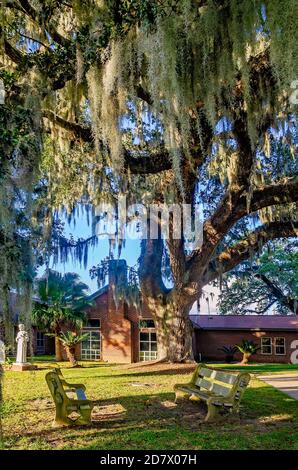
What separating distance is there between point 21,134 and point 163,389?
220 inches

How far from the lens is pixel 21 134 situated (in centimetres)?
476

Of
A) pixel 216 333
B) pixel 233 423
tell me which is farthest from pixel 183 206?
pixel 216 333

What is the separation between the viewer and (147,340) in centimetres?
2008

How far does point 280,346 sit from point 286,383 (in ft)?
35.1

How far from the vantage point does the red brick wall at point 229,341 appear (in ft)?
65.2

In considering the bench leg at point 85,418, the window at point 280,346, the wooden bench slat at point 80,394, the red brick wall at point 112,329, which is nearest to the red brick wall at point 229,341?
the window at point 280,346

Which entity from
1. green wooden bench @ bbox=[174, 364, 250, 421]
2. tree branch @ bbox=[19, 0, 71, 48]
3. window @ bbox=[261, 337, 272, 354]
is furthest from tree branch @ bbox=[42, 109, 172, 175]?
window @ bbox=[261, 337, 272, 354]

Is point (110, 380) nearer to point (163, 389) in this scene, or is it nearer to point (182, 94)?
point (163, 389)

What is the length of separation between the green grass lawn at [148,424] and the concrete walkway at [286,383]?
0.28 m

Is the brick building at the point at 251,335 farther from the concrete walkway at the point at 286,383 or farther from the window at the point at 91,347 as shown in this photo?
the concrete walkway at the point at 286,383

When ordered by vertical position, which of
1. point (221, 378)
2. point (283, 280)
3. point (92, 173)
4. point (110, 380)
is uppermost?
point (92, 173)

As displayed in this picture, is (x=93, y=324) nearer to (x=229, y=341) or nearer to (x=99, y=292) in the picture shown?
(x=99, y=292)

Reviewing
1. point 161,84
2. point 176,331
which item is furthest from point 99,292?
point 161,84

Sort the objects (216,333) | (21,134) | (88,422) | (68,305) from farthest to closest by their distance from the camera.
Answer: (216,333), (68,305), (88,422), (21,134)
